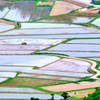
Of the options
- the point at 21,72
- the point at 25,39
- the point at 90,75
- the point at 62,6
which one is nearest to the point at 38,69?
the point at 21,72

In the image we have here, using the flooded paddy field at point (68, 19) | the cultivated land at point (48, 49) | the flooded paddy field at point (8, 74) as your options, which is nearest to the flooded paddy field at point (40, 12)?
the cultivated land at point (48, 49)

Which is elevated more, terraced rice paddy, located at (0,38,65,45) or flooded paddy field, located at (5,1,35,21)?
flooded paddy field, located at (5,1,35,21)

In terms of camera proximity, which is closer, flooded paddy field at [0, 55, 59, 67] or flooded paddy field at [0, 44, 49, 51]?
flooded paddy field at [0, 55, 59, 67]

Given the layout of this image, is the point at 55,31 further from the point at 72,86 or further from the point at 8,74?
the point at 72,86

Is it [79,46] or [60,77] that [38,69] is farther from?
[79,46]

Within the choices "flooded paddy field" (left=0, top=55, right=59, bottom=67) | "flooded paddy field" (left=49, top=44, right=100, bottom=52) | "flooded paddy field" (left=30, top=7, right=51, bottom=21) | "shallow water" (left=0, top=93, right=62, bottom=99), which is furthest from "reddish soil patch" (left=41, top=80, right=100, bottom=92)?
"flooded paddy field" (left=30, top=7, right=51, bottom=21)

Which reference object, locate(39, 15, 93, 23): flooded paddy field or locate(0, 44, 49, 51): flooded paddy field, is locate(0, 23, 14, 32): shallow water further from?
locate(0, 44, 49, 51): flooded paddy field

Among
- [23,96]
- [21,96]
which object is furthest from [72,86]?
[21,96]
